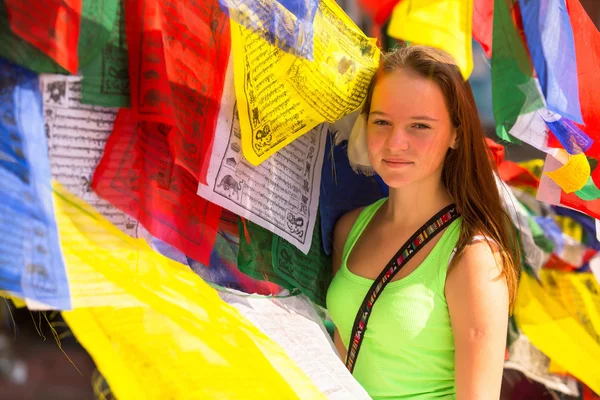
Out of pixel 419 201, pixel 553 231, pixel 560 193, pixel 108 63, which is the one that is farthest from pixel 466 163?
pixel 108 63

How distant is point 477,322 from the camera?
1143mm

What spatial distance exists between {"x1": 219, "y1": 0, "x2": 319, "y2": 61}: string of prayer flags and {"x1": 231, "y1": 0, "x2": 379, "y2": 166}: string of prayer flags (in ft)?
→ 0.03

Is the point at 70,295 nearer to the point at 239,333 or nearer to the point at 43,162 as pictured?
→ the point at 43,162

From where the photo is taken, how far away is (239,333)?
92 centimetres

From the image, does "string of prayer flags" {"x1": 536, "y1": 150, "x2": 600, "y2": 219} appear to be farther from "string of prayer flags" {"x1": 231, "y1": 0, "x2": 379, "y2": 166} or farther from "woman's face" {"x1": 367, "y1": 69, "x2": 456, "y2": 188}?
"string of prayer flags" {"x1": 231, "y1": 0, "x2": 379, "y2": 166}

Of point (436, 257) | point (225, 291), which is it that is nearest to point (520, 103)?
point (436, 257)

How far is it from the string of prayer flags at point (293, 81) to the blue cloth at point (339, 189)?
0.20 metres

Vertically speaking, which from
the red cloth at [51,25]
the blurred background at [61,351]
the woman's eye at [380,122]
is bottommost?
the blurred background at [61,351]

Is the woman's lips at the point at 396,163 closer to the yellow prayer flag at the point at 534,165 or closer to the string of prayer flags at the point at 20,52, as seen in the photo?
the yellow prayer flag at the point at 534,165

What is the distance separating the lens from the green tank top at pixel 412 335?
120cm

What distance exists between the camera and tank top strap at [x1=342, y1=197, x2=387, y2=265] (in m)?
1.38

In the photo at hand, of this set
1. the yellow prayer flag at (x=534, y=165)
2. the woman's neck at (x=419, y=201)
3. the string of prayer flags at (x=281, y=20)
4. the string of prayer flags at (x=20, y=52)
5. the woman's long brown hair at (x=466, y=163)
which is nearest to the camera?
the string of prayer flags at (x=20, y=52)

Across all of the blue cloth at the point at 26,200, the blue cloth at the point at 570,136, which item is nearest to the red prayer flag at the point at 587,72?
Answer: the blue cloth at the point at 570,136

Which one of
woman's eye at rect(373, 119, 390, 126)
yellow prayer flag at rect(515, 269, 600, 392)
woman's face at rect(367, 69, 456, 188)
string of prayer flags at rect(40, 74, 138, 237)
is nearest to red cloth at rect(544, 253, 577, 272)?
yellow prayer flag at rect(515, 269, 600, 392)
